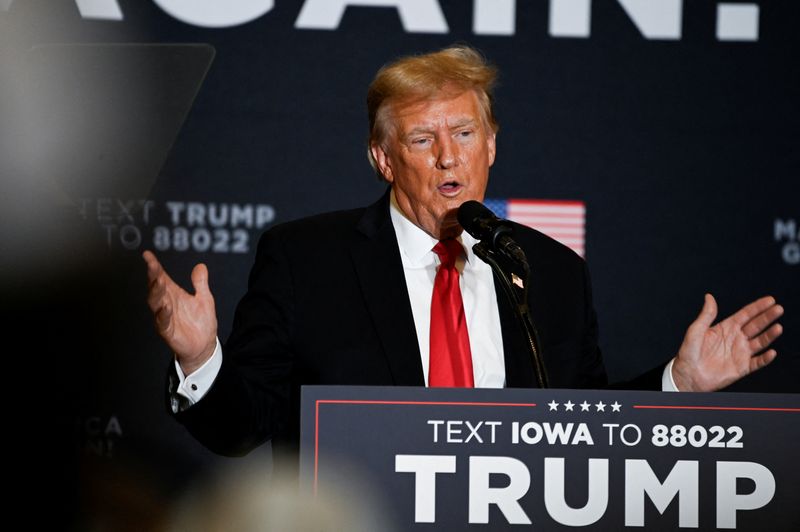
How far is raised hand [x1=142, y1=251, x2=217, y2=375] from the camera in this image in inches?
58.0

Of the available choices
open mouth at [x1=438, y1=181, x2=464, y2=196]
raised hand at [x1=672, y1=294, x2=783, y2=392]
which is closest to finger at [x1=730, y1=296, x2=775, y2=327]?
raised hand at [x1=672, y1=294, x2=783, y2=392]

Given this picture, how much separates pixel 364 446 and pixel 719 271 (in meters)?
2.01

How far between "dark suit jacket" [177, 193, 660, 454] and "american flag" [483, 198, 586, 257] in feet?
2.66

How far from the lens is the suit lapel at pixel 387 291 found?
1.81 meters

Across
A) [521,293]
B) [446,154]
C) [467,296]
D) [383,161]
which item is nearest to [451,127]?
[446,154]

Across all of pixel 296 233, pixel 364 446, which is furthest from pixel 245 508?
pixel 296 233

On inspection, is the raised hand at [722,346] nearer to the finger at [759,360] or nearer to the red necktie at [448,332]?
the finger at [759,360]

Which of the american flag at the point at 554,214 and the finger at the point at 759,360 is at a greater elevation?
the american flag at the point at 554,214

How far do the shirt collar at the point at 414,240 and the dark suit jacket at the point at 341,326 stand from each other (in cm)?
3

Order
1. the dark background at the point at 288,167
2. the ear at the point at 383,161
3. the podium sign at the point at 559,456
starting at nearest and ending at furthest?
the podium sign at the point at 559,456 < the ear at the point at 383,161 < the dark background at the point at 288,167

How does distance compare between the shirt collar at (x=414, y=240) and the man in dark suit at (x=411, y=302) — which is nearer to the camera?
the man in dark suit at (x=411, y=302)

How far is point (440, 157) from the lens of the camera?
2.02 m

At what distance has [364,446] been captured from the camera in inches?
47.9

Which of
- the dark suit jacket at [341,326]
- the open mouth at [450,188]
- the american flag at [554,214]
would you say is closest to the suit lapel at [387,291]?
the dark suit jacket at [341,326]
